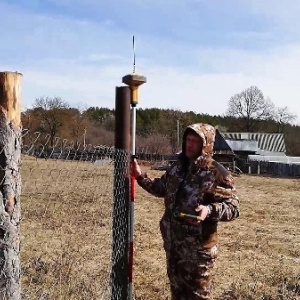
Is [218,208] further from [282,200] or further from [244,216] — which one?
[282,200]

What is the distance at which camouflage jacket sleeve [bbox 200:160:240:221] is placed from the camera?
10.2 feet

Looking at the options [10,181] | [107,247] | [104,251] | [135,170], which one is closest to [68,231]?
[107,247]

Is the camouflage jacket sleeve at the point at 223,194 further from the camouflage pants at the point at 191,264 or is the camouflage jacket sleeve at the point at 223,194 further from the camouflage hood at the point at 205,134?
the camouflage pants at the point at 191,264

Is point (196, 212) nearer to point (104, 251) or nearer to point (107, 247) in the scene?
point (104, 251)

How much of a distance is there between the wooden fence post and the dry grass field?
22.8 inches

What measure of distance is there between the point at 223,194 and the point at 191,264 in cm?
55

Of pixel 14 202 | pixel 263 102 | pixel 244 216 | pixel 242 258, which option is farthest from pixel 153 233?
pixel 263 102

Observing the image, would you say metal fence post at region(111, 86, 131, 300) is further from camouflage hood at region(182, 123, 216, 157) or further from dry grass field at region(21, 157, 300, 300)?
camouflage hood at region(182, 123, 216, 157)

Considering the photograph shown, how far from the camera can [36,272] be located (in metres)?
5.48

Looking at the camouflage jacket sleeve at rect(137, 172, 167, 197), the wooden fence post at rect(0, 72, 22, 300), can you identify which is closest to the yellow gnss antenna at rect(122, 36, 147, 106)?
the camouflage jacket sleeve at rect(137, 172, 167, 197)

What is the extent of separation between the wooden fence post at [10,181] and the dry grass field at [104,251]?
0.58 metres

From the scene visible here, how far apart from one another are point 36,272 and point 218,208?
127 inches

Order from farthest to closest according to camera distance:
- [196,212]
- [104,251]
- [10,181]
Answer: [104,251] → [196,212] → [10,181]

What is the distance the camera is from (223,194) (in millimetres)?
3186
